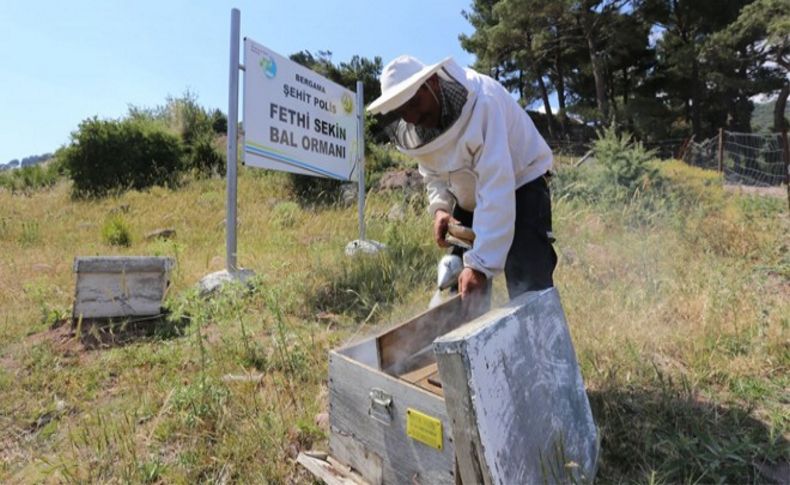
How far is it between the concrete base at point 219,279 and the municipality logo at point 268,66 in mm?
1682

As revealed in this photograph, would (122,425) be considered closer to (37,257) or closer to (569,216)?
(37,257)

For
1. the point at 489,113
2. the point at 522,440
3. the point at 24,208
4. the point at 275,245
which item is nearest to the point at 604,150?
the point at 275,245

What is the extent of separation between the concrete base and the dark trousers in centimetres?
233

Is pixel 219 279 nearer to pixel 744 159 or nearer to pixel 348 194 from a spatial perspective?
pixel 348 194

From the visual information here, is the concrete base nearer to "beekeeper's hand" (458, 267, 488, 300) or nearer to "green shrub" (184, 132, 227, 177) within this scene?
"beekeeper's hand" (458, 267, 488, 300)

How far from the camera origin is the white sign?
404cm

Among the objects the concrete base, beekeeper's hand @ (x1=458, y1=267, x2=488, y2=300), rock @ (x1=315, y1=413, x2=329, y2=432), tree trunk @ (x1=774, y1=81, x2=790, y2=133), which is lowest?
rock @ (x1=315, y1=413, x2=329, y2=432)

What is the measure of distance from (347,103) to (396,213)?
156 centimetres

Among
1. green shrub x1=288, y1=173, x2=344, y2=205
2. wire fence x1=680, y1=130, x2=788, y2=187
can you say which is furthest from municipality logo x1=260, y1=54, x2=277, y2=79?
wire fence x1=680, y1=130, x2=788, y2=187

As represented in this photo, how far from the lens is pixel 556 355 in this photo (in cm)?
155

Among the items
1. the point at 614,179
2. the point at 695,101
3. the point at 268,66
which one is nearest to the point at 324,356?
the point at 268,66

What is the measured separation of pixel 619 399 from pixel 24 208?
1090 cm

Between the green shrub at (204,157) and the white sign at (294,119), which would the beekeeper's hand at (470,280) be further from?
the green shrub at (204,157)

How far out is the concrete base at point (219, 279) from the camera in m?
3.80
